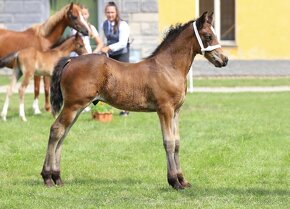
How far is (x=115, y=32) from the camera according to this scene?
51.6 feet

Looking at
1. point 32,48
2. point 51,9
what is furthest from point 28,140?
point 51,9

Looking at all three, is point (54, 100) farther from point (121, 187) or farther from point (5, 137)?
point (5, 137)

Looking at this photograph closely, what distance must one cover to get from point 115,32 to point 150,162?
4.35 m

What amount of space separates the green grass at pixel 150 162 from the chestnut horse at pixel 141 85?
466 millimetres

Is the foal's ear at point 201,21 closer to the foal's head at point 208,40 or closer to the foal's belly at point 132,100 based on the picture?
the foal's head at point 208,40

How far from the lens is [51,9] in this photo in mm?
26750

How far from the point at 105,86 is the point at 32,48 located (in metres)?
6.39

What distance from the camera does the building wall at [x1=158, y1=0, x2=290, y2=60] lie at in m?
26.0

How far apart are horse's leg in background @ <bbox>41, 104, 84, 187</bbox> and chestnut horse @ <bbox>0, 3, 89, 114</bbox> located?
6.40 metres

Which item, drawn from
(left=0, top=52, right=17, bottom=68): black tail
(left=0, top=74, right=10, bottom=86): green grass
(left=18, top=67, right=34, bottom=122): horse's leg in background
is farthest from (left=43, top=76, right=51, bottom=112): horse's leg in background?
(left=0, top=74, right=10, bottom=86): green grass

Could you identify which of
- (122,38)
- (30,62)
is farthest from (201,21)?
(30,62)

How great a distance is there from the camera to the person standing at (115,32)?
612 inches

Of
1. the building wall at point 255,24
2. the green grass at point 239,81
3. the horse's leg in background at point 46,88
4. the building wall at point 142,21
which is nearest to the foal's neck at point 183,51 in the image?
the horse's leg in background at point 46,88

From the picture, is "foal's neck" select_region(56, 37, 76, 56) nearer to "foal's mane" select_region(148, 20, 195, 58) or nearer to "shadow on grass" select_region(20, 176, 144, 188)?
"shadow on grass" select_region(20, 176, 144, 188)
